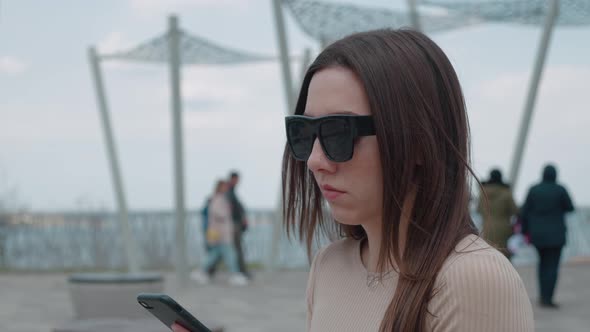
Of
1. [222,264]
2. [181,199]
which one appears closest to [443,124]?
[181,199]

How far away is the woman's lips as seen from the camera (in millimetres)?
1433

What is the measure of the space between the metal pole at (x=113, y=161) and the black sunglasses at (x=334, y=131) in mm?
11860

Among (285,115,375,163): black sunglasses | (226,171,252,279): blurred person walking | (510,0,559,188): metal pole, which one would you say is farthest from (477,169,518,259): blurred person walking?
(285,115,375,163): black sunglasses

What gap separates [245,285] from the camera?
12.5m

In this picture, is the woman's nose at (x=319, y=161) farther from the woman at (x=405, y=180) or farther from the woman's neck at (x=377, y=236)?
the woman's neck at (x=377, y=236)

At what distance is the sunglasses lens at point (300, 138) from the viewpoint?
149 cm

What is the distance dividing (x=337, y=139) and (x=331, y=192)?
0.10m

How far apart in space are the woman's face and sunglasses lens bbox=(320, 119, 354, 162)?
12mm

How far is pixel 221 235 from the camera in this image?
12.6m

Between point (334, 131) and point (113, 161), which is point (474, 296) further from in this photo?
point (113, 161)

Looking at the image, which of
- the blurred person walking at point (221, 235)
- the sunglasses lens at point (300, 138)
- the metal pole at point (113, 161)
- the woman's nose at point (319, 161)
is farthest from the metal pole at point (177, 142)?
the woman's nose at point (319, 161)

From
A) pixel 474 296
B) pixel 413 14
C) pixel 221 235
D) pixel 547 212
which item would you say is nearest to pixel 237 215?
pixel 221 235

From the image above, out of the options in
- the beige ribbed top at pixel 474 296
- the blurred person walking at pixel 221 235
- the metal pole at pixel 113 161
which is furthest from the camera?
the metal pole at pixel 113 161

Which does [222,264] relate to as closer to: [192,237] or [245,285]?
[192,237]
